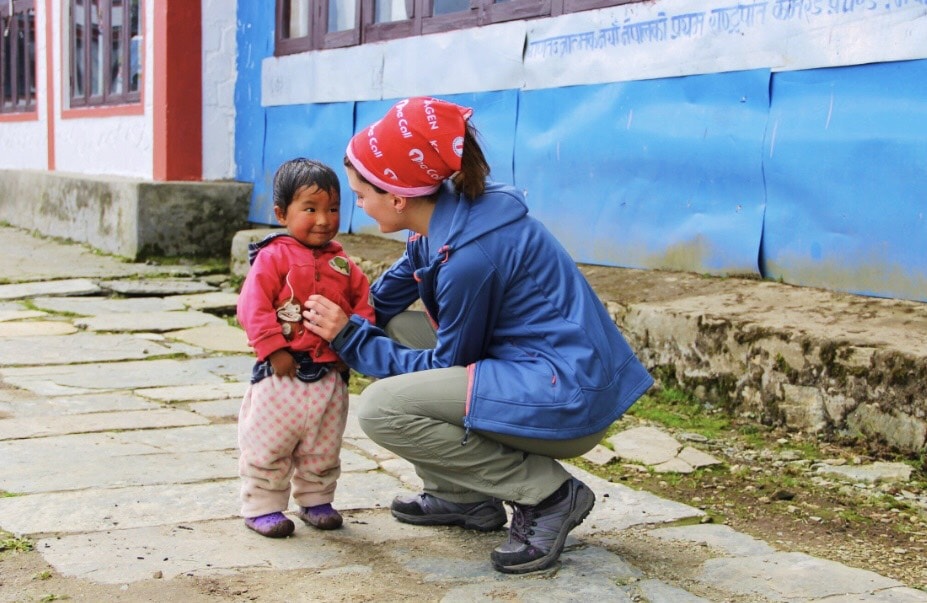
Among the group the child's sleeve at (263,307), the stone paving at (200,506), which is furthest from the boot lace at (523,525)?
the child's sleeve at (263,307)

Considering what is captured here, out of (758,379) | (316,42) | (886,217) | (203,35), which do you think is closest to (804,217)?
(886,217)

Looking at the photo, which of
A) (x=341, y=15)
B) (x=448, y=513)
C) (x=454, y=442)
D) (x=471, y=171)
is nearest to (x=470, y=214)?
(x=471, y=171)

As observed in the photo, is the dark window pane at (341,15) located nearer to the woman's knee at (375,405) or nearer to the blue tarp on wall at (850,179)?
the blue tarp on wall at (850,179)

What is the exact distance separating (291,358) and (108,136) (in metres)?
7.89

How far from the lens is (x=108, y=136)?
1020 centimetres

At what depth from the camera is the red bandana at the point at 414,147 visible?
2.75 m

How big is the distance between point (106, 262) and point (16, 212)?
9.87ft


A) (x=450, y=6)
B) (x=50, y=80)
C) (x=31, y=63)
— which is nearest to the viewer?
(x=450, y=6)

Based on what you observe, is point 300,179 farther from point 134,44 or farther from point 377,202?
point 134,44

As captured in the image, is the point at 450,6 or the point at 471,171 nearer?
the point at 471,171

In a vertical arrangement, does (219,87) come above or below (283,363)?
above

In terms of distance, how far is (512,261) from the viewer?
2770 mm

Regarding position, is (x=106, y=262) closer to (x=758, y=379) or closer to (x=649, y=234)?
(x=649, y=234)

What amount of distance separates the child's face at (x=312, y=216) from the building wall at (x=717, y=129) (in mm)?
2438
